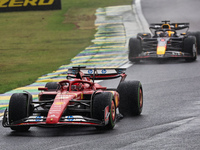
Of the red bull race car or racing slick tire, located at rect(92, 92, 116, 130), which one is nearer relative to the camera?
racing slick tire, located at rect(92, 92, 116, 130)

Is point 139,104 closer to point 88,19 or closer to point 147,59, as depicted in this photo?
point 147,59

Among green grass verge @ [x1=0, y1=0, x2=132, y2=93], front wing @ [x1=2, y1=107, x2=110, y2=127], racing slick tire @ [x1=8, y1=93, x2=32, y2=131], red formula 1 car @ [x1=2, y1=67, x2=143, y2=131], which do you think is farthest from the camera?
green grass verge @ [x1=0, y1=0, x2=132, y2=93]

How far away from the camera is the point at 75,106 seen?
10391 millimetres

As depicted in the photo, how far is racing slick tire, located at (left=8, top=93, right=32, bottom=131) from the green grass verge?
536 cm

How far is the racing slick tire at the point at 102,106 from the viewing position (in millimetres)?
9914

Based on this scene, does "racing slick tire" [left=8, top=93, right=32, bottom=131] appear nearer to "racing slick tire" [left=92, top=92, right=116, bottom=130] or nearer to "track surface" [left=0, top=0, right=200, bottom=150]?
"track surface" [left=0, top=0, right=200, bottom=150]

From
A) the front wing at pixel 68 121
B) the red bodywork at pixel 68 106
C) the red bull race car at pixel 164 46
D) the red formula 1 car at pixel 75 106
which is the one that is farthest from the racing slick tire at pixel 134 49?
the front wing at pixel 68 121

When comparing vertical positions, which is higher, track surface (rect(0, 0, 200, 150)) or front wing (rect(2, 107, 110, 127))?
front wing (rect(2, 107, 110, 127))

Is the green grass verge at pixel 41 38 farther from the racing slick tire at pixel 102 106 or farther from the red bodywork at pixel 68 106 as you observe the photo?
the racing slick tire at pixel 102 106

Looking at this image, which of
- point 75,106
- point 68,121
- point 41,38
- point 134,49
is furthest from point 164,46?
point 68,121

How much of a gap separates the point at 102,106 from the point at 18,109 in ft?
5.30

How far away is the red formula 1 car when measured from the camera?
385 inches

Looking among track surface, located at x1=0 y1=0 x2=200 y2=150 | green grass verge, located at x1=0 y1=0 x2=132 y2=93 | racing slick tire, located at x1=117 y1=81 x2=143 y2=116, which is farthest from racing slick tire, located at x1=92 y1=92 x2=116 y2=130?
green grass verge, located at x1=0 y1=0 x2=132 y2=93

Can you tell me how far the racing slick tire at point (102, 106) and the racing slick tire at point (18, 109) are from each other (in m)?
1.31
